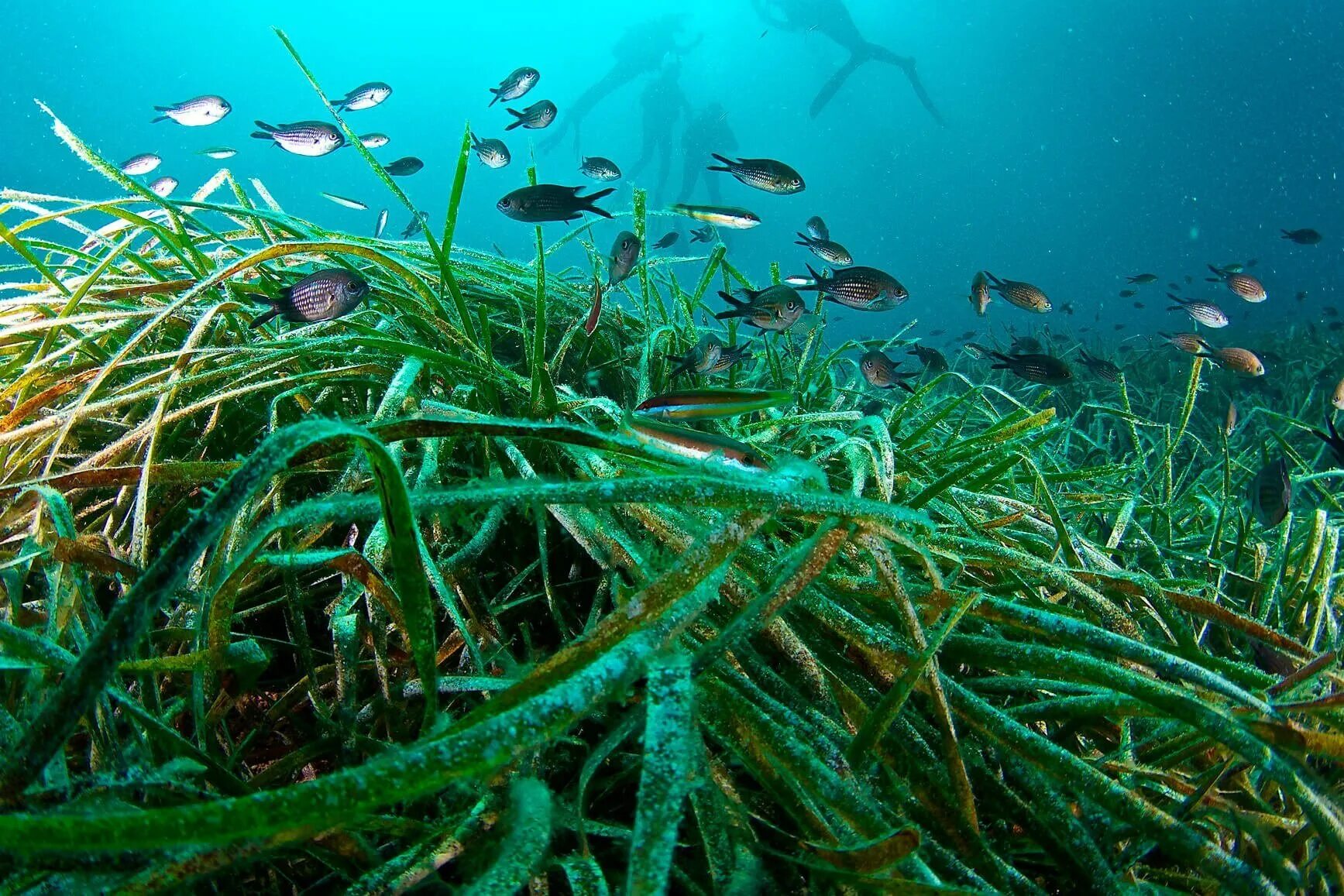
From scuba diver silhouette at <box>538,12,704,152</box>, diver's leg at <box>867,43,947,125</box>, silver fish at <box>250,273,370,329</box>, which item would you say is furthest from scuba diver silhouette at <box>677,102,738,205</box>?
silver fish at <box>250,273,370,329</box>

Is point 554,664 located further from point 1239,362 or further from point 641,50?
point 641,50

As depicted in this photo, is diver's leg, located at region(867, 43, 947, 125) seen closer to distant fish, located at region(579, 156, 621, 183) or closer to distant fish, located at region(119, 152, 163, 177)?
distant fish, located at region(579, 156, 621, 183)

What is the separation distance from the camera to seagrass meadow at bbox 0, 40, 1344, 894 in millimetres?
577

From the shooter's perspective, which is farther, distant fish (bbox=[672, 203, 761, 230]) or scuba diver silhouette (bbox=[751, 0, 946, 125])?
scuba diver silhouette (bbox=[751, 0, 946, 125])

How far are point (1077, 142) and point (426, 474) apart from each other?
440ft

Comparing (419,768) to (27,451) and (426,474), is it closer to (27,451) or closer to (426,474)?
(426,474)

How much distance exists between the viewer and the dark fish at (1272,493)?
2248mm

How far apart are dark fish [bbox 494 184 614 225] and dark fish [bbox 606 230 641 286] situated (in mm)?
199

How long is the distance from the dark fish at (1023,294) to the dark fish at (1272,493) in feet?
10.5

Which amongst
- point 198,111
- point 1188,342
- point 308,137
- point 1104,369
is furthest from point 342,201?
point 1188,342

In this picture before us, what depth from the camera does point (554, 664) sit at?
0.67 metres

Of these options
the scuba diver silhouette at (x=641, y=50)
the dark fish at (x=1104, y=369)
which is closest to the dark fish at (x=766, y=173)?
the dark fish at (x=1104, y=369)

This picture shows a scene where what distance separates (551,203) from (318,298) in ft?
4.28

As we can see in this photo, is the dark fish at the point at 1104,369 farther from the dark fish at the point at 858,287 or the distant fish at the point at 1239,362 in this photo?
the dark fish at the point at 858,287
